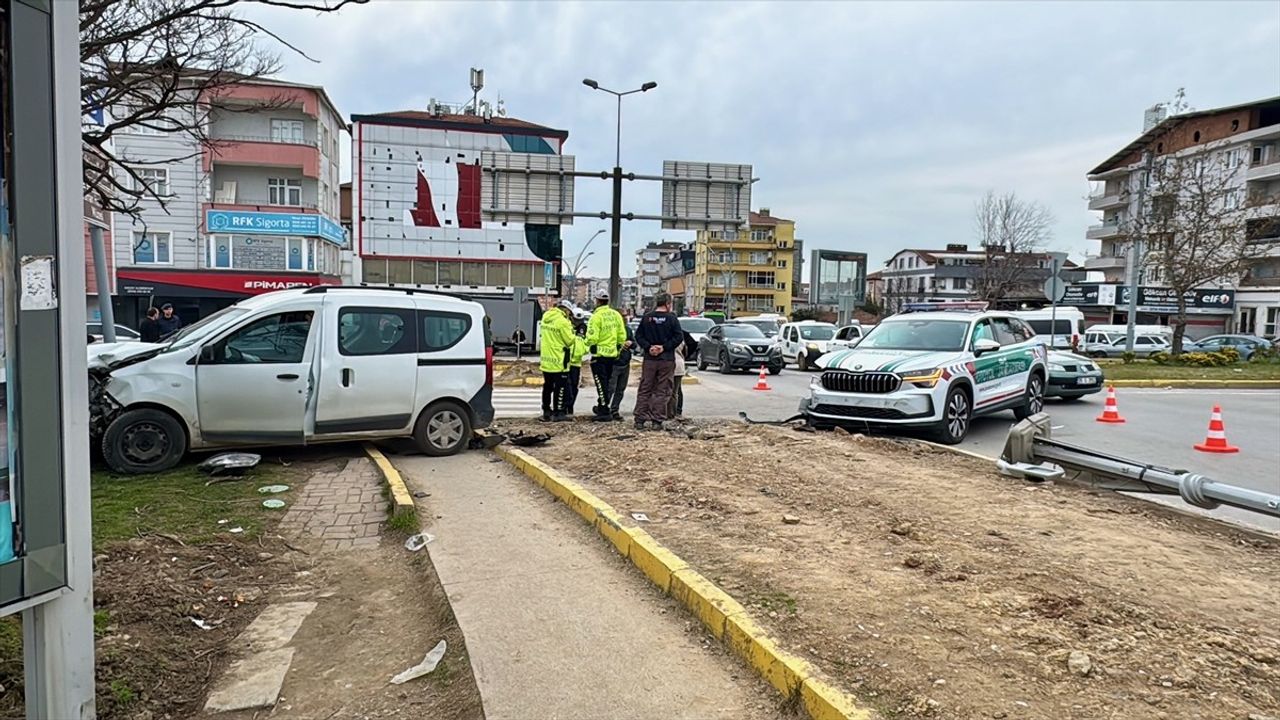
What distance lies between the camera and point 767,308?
90188 millimetres

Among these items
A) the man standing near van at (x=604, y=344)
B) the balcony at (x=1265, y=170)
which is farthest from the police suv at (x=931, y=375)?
the balcony at (x=1265, y=170)

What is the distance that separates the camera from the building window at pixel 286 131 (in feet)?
125

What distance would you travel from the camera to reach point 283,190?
38.5 metres

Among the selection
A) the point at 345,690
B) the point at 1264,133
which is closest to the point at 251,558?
the point at 345,690

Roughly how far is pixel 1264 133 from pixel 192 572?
6852 centimetres

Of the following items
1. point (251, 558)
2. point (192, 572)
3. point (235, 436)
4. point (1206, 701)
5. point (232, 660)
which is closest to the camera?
point (1206, 701)

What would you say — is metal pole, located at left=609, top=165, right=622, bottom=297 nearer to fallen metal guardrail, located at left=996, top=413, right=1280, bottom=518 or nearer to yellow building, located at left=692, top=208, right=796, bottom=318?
fallen metal guardrail, located at left=996, top=413, right=1280, bottom=518

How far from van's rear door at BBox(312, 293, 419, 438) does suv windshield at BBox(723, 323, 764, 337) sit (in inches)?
630

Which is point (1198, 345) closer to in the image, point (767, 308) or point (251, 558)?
point (251, 558)

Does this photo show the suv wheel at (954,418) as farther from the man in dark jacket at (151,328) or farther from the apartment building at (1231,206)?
the apartment building at (1231,206)

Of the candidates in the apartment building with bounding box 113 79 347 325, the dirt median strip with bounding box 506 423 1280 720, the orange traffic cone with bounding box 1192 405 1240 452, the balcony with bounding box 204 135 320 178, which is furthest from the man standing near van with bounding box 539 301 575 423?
the balcony with bounding box 204 135 320 178

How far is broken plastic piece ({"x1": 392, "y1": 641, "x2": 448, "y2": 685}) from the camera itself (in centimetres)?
363

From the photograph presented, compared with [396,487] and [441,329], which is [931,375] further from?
[396,487]

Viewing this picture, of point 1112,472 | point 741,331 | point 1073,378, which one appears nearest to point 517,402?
point 741,331
